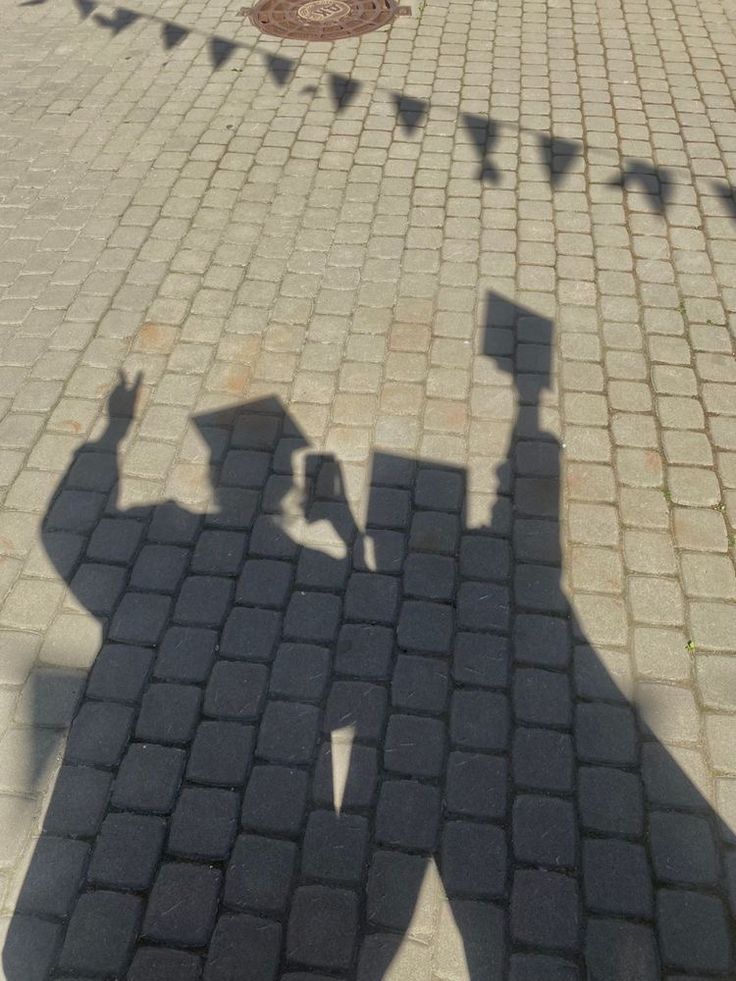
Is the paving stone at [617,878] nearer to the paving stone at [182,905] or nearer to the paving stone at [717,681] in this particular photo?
the paving stone at [717,681]

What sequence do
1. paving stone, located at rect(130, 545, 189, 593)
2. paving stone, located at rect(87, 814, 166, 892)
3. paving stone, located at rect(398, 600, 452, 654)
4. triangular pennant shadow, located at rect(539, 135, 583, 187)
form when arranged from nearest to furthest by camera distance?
1. paving stone, located at rect(87, 814, 166, 892)
2. paving stone, located at rect(398, 600, 452, 654)
3. paving stone, located at rect(130, 545, 189, 593)
4. triangular pennant shadow, located at rect(539, 135, 583, 187)

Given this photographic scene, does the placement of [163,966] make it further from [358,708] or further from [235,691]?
[358,708]

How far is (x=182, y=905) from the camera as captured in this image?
3033 millimetres

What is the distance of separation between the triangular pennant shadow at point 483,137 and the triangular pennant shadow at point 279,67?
1.79m

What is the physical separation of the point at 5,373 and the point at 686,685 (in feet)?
13.5

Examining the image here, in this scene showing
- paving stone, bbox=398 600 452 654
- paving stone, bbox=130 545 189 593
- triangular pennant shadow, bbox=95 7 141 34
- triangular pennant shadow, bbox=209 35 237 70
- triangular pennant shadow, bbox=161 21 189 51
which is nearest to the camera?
paving stone, bbox=398 600 452 654

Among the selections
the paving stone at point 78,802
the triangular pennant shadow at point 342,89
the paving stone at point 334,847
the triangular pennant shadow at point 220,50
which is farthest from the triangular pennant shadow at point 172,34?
the paving stone at point 334,847

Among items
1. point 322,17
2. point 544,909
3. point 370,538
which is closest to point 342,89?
point 322,17

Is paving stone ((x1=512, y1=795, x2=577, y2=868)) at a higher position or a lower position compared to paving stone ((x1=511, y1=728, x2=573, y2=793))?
lower

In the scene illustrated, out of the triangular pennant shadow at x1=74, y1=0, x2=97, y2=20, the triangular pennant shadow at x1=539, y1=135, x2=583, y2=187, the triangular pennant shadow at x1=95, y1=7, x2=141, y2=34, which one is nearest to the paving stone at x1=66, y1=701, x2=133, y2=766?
the triangular pennant shadow at x1=539, y1=135, x2=583, y2=187

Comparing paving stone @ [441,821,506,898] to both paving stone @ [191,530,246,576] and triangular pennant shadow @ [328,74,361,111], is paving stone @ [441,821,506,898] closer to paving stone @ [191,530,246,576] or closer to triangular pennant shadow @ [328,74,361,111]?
paving stone @ [191,530,246,576]

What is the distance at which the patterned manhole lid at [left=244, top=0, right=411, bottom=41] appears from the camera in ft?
27.5

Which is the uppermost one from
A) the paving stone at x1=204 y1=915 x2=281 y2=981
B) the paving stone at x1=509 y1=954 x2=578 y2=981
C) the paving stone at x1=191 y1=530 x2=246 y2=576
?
the paving stone at x1=191 y1=530 x2=246 y2=576

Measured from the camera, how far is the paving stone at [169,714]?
11.4 feet
